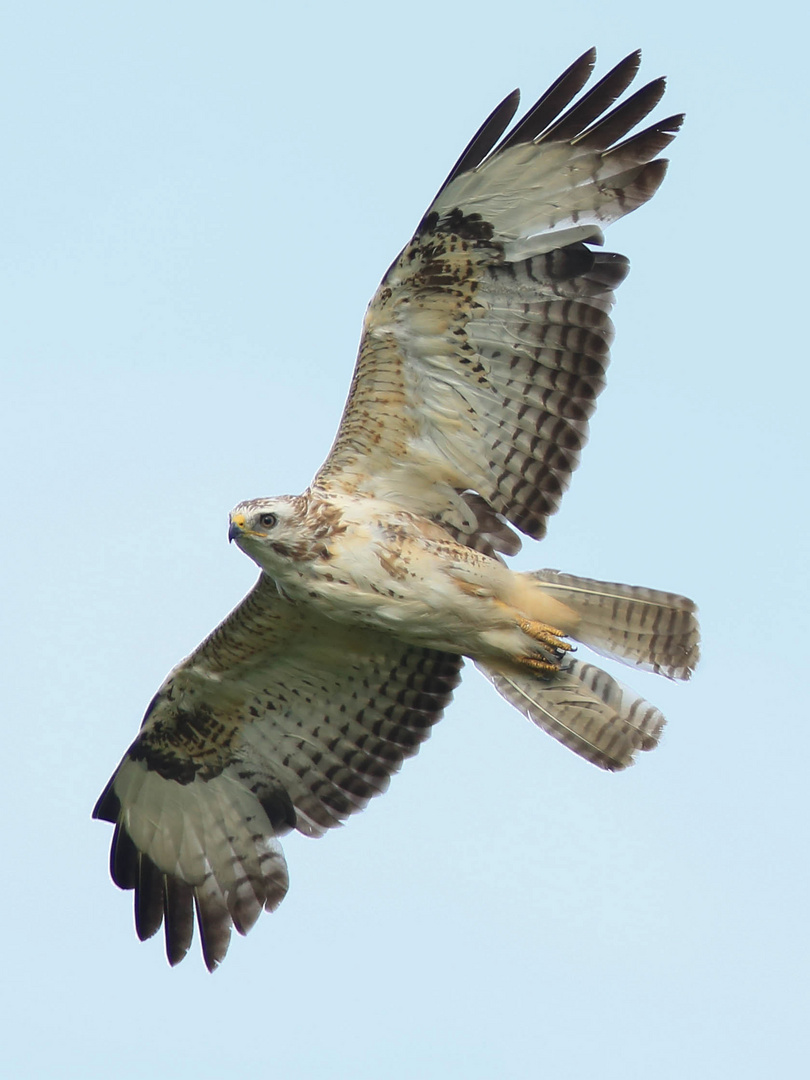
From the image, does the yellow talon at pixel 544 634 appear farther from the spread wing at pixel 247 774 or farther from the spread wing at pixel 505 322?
the spread wing at pixel 247 774

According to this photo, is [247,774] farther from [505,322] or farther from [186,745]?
[505,322]

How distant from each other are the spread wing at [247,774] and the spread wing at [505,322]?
1.39 meters

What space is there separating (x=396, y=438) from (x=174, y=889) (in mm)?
3525

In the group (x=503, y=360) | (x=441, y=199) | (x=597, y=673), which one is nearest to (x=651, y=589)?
(x=597, y=673)

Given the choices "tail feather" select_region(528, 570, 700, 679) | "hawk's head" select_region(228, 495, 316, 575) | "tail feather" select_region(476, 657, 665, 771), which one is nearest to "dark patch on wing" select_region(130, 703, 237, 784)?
"hawk's head" select_region(228, 495, 316, 575)

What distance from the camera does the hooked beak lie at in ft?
34.8

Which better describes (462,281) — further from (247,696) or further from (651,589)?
(247,696)

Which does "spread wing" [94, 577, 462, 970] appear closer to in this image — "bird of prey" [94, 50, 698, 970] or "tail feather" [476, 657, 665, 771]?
"bird of prey" [94, 50, 698, 970]

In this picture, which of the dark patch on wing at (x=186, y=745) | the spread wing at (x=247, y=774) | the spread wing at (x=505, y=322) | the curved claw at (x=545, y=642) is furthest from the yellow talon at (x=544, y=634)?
the dark patch on wing at (x=186, y=745)

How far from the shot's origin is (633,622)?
36.8ft

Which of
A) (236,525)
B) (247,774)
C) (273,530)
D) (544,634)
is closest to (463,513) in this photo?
(544,634)

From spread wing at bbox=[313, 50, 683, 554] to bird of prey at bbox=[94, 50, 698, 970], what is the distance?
12mm

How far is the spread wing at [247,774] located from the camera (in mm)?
12188

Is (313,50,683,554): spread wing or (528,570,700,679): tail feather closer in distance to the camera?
(313,50,683,554): spread wing
